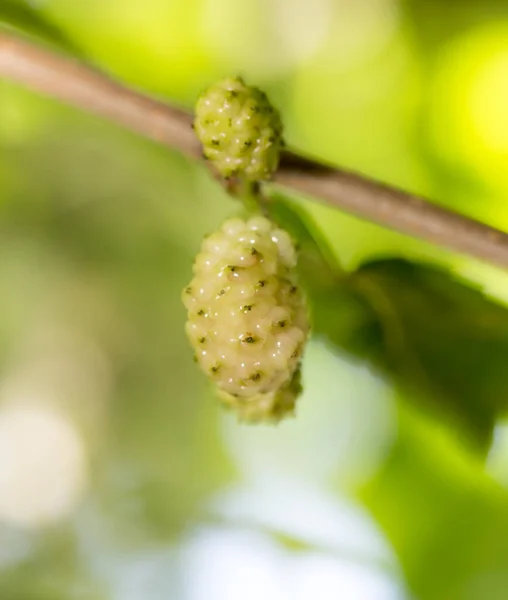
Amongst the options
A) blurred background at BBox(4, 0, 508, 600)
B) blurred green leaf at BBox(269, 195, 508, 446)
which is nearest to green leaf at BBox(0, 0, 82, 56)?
blurred background at BBox(4, 0, 508, 600)

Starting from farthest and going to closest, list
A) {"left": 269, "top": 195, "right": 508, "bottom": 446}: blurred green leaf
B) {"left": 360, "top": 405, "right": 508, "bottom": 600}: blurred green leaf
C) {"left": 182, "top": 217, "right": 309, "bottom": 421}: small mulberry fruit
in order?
{"left": 360, "top": 405, "right": 508, "bottom": 600}: blurred green leaf < {"left": 269, "top": 195, "right": 508, "bottom": 446}: blurred green leaf < {"left": 182, "top": 217, "right": 309, "bottom": 421}: small mulberry fruit

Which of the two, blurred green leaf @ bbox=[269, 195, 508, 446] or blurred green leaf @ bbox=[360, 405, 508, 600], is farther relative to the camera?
blurred green leaf @ bbox=[360, 405, 508, 600]

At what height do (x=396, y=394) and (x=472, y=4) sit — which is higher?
(x=472, y=4)

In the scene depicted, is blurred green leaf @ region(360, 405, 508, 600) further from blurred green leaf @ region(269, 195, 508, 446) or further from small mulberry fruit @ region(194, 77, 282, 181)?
small mulberry fruit @ region(194, 77, 282, 181)

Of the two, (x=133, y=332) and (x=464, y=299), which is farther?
(x=133, y=332)

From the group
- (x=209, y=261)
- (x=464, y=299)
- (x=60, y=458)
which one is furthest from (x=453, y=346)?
(x=60, y=458)

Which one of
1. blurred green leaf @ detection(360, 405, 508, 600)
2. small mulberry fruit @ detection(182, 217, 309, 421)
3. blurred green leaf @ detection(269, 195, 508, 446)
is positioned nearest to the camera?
small mulberry fruit @ detection(182, 217, 309, 421)

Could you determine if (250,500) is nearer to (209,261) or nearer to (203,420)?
(203,420)

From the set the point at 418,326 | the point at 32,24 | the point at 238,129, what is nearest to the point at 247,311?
the point at 238,129
